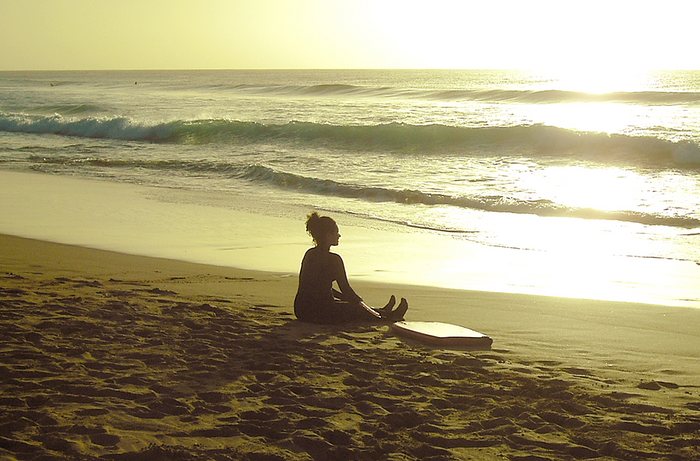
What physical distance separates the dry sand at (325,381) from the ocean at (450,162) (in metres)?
1.87

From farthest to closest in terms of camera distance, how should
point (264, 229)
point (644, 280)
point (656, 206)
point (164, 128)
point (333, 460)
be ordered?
1. point (164, 128)
2. point (656, 206)
3. point (264, 229)
4. point (644, 280)
5. point (333, 460)

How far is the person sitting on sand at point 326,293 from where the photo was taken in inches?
286

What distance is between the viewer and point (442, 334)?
6.65m

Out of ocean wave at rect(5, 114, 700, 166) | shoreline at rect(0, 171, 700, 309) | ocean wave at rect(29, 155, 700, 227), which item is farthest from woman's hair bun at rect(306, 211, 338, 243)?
ocean wave at rect(5, 114, 700, 166)

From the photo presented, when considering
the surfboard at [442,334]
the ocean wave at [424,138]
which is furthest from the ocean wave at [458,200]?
the ocean wave at [424,138]

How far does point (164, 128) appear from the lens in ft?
112

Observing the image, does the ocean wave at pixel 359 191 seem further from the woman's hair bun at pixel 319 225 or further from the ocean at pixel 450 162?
the woman's hair bun at pixel 319 225

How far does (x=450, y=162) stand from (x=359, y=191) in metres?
6.52

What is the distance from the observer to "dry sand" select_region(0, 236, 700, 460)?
4.50 m

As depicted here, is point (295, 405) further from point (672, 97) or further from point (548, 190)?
point (672, 97)

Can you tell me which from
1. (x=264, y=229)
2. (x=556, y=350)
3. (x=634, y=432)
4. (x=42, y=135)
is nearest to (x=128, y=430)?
(x=634, y=432)

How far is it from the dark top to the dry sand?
8.0 inches

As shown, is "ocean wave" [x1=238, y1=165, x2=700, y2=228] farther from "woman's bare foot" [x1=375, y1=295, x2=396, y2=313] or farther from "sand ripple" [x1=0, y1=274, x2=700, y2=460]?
"sand ripple" [x1=0, y1=274, x2=700, y2=460]

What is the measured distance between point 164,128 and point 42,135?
5924 millimetres
